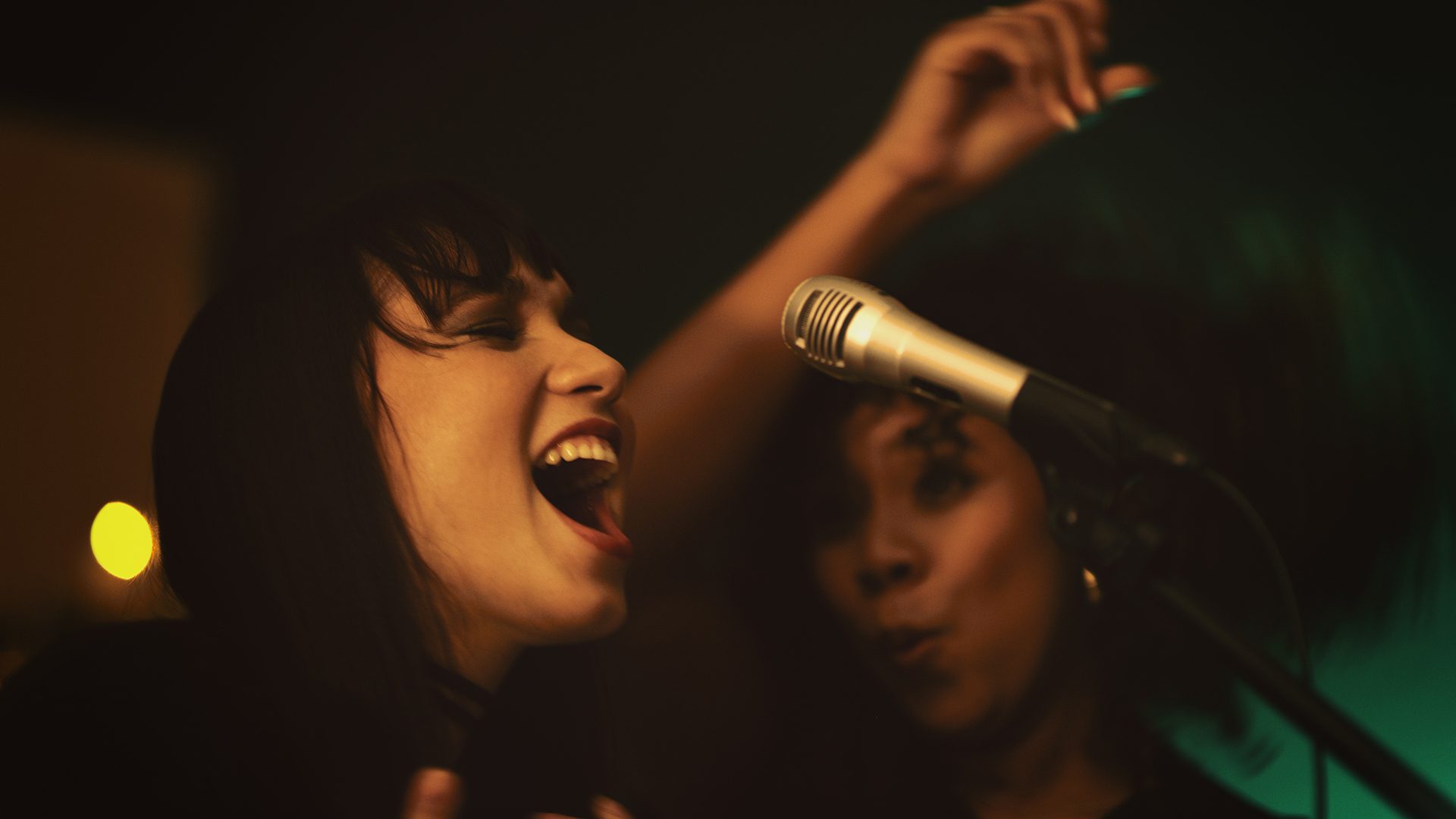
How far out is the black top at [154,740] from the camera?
A: 1033 millimetres

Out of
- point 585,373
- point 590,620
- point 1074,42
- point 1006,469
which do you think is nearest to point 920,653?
point 1006,469

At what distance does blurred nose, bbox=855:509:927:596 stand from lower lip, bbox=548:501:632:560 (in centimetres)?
31

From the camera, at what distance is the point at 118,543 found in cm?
113

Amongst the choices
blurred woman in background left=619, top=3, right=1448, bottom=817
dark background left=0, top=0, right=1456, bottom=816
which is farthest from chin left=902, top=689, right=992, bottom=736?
dark background left=0, top=0, right=1456, bottom=816

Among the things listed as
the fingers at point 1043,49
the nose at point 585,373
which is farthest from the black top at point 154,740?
the fingers at point 1043,49

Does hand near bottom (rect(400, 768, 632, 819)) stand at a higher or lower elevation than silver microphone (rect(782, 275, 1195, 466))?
lower

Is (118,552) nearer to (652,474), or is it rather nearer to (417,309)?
(417,309)

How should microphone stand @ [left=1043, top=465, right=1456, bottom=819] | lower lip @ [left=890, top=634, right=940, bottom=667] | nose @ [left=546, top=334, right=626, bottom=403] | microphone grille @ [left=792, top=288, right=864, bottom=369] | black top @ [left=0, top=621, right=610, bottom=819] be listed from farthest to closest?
lower lip @ [left=890, top=634, right=940, bottom=667], nose @ [left=546, top=334, right=626, bottom=403], microphone grille @ [left=792, top=288, right=864, bottom=369], black top @ [left=0, top=621, right=610, bottom=819], microphone stand @ [left=1043, top=465, right=1456, bottom=819]

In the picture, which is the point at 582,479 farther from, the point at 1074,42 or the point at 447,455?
the point at 1074,42

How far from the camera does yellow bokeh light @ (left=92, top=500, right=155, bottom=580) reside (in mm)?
1129

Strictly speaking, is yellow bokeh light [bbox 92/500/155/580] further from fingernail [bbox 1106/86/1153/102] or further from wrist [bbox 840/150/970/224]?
fingernail [bbox 1106/86/1153/102]

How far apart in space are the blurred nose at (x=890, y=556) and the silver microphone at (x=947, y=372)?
276 mm

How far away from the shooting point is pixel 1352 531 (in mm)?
1436

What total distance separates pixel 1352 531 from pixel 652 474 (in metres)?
0.95
